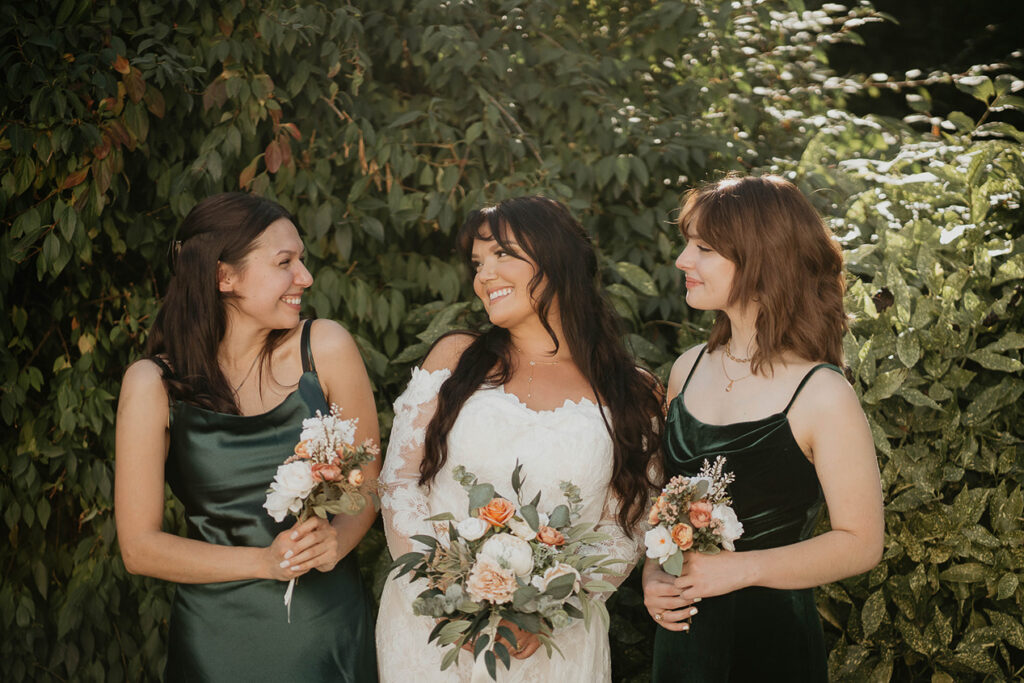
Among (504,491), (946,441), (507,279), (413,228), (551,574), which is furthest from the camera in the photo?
(413,228)

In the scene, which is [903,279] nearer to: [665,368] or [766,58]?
[665,368]

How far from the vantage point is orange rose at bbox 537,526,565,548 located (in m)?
2.21

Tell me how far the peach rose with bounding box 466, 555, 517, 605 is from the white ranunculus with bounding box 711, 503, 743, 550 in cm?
48

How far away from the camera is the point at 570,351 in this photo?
299cm

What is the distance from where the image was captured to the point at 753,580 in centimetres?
230

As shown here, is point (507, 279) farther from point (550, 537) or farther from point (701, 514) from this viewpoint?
point (701, 514)

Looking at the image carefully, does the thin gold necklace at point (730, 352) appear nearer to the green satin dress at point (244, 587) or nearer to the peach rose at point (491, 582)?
the peach rose at point (491, 582)

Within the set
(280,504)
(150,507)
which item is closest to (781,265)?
(280,504)

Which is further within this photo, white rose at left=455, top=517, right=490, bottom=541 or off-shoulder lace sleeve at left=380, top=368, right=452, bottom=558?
off-shoulder lace sleeve at left=380, top=368, right=452, bottom=558

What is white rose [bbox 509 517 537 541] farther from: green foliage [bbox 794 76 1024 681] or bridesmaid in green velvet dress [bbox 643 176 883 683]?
green foliage [bbox 794 76 1024 681]

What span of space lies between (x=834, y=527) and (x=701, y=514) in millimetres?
459

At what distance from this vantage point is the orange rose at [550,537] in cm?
221

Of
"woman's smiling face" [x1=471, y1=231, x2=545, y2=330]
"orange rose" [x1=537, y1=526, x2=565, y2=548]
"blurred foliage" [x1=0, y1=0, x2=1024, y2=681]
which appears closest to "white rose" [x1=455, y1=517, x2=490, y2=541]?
"orange rose" [x1=537, y1=526, x2=565, y2=548]

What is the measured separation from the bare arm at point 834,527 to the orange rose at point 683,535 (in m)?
0.18
